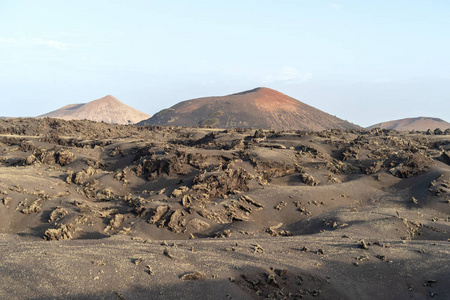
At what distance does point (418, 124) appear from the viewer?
375ft

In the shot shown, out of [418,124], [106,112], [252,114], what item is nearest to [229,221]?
[252,114]

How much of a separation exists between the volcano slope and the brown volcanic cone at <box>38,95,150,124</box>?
98794 millimetres

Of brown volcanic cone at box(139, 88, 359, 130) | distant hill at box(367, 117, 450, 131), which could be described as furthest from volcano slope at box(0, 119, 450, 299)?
distant hill at box(367, 117, 450, 131)

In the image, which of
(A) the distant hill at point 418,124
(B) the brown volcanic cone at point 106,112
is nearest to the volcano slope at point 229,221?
(A) the distant hill at point 418,124

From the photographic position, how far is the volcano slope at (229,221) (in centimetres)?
942

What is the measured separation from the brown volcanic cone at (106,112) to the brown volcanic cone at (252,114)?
35.6 metres

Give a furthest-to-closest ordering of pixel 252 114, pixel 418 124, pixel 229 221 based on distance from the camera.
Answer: pixel 418 124 < pixel 252 114 < pixel 229 221

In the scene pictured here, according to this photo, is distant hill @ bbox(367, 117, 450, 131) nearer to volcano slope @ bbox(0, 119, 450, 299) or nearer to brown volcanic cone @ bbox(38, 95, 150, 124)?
brown volcanic cone @ bbox(38, 95, 150, 124)

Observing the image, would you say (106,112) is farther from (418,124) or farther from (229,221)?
(229,221)

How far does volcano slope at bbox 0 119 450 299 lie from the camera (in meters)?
9.42

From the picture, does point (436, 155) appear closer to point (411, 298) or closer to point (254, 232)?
point (254, 232)

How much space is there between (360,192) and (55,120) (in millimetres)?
32223

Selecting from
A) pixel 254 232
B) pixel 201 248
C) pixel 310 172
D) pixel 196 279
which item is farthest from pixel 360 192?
pixel 196 279

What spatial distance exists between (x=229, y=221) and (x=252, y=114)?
6673 centimetres
